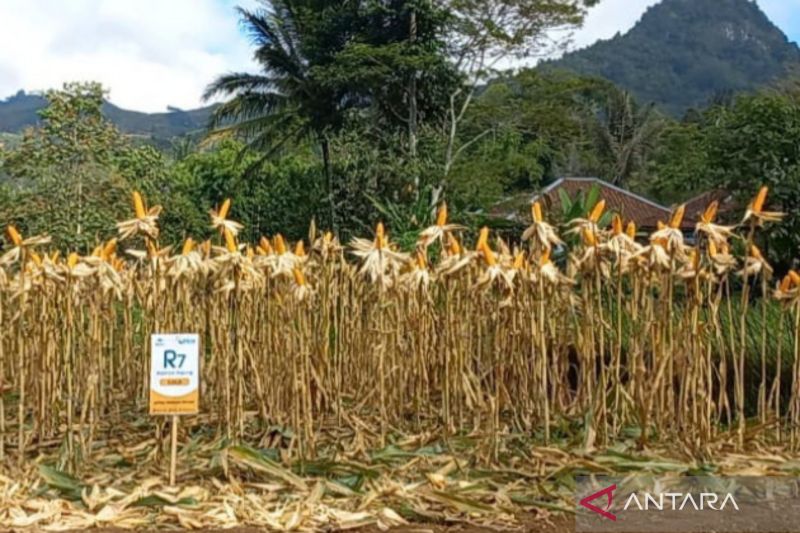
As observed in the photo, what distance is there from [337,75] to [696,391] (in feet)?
42.2

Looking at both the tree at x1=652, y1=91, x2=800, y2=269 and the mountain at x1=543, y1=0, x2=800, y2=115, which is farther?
the mountain at x1=543, y1=0, x2=800, y2=115

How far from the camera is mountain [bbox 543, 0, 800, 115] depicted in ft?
242

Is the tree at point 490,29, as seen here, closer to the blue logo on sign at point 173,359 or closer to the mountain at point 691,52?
the blue logo on sign at point 173,359

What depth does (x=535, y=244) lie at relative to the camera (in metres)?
4.06

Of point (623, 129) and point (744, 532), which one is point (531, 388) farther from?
point (623, 129)

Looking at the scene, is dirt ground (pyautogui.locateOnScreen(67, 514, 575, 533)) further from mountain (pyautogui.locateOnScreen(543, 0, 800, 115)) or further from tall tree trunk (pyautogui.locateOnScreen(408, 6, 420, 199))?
mountain (pyautogui.locateOnScreen(543, 0, 800, 115))

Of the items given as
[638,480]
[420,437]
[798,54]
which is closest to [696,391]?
[638,480]

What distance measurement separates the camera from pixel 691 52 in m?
87.9

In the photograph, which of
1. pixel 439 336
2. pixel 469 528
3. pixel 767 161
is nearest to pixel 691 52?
pixel 767 161

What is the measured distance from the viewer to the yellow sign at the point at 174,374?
355cm
